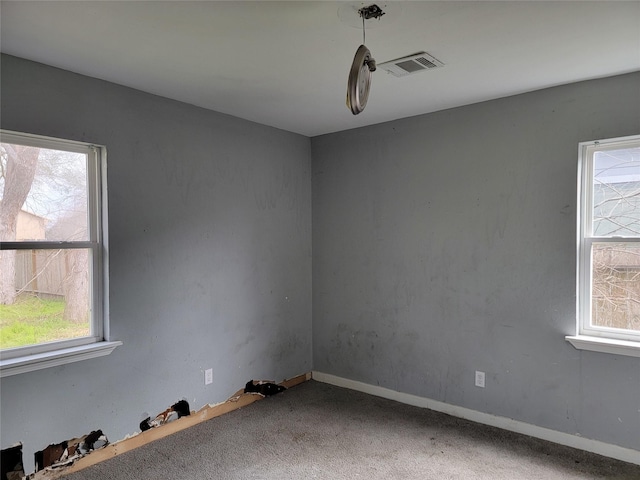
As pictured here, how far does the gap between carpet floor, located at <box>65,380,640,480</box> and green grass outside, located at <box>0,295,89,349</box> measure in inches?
32.2

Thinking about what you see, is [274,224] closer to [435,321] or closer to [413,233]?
[413,233]

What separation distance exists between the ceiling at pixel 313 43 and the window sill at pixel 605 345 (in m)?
1.64

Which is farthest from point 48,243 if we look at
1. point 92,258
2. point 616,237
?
point 616,237

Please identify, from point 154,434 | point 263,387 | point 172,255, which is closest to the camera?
point 154,434

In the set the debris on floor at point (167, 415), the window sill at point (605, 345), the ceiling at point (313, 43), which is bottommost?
the debris on floor at point (167, 415)

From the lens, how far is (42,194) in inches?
96.9

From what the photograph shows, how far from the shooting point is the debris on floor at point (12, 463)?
2248mm

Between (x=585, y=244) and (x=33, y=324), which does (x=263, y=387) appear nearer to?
(x=33, y=324)

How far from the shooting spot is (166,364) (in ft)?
9.81

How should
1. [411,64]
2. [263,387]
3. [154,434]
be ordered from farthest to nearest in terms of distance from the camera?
1. [263,387]
2. [154,434]
3. [411,64]

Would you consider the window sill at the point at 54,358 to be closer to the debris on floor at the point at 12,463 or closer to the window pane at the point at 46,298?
the window pane at the point at 46,298

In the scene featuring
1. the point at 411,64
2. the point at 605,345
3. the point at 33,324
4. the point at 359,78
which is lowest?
the point at 605,345

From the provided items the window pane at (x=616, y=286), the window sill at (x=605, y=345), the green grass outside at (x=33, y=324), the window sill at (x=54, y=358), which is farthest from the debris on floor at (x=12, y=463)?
the window pane at (x=616, y=286)

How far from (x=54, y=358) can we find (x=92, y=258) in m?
0.62
